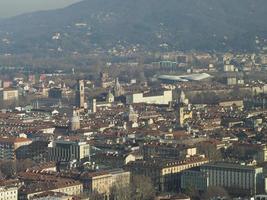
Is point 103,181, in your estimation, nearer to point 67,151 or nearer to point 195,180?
point 195,180

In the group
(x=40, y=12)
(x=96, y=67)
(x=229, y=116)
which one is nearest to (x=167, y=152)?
(x=229, y=116)

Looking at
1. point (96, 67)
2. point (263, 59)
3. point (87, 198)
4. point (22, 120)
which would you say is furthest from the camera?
point (263, 59)

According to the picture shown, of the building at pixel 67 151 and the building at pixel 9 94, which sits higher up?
the building at pixel 67 151

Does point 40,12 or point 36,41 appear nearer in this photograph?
point 36,41

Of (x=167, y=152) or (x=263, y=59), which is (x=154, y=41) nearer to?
(x=263, y=59)

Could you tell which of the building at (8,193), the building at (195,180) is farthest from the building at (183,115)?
the building at (8,193)

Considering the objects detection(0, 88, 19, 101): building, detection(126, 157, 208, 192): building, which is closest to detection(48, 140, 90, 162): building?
detection(126, 157, 208, 192): building

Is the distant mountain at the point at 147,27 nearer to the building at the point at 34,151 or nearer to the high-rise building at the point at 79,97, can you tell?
the high-rise building at the point at 79,97
